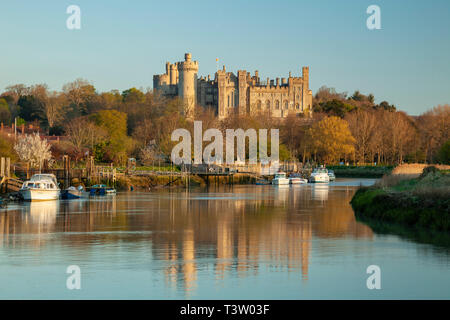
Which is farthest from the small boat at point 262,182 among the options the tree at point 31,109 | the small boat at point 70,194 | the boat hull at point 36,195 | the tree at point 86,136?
the tree at point 31,109

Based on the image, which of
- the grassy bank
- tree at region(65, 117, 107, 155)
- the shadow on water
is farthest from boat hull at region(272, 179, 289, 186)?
the shadow on water

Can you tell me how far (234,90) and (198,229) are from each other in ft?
474

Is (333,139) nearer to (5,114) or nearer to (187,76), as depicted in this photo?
(187,76)

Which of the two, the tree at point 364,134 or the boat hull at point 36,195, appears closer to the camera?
the boat hull at point 36,195

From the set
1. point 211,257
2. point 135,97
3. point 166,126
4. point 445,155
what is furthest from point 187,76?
point 211,257

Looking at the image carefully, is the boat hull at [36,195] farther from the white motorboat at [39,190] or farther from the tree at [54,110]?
the tree at [54,110]

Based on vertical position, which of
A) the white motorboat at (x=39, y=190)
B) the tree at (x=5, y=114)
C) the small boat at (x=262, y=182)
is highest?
the tree at (x=5, y=114)

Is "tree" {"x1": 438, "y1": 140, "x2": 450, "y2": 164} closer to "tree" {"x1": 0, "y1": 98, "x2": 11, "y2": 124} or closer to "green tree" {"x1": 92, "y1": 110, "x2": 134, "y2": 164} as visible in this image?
"green tree" {"x1": 92, "y1": 110, "x2": 134, "y2": 164}

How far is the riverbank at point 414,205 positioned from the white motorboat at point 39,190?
23266 millimetres

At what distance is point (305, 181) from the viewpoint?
9450cm

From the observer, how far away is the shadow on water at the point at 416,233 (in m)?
27.3
